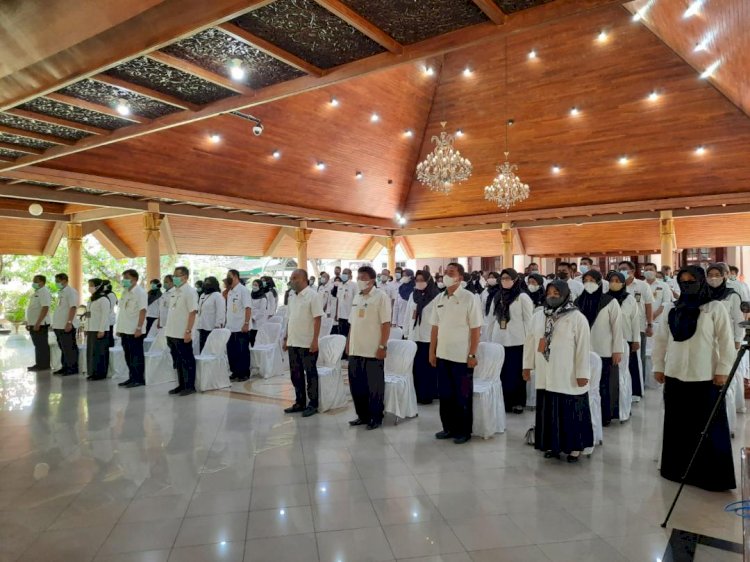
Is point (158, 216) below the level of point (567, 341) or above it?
above

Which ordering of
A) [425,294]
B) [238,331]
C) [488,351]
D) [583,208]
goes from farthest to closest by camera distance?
[583,208] → [238,331] → [425,294] → [488,351]

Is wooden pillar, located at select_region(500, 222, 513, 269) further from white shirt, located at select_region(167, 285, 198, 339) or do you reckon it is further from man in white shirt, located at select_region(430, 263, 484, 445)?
man in white shirt, located at select_region(430, 263, 484, 445)

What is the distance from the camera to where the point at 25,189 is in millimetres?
9297

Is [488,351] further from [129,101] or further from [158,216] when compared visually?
[158,216]

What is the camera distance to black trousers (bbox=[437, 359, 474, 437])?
4.15m

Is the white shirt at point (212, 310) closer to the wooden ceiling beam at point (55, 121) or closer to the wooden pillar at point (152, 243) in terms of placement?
the wooden ceiling beam at point (55, 121)

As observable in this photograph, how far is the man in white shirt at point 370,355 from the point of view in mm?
4621

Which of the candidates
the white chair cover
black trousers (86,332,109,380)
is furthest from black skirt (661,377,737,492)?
black trousers (86,332,109,380)

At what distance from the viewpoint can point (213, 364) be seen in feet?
20.9

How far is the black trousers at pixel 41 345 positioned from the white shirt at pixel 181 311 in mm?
3203

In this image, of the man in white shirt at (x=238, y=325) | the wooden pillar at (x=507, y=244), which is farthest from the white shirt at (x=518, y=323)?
the wooden pillar at (x=507, y=244)

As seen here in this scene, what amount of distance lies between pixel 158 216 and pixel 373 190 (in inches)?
241

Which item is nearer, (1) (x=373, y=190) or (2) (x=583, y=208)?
(2) (x=583, y=208)

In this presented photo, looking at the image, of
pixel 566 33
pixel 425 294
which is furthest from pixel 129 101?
pixel 566 33
